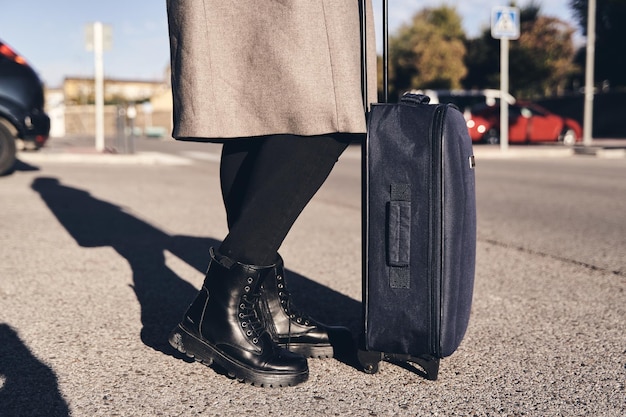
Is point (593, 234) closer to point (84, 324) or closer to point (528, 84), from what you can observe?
point (84, 324)

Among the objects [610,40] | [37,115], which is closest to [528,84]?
[610,40]

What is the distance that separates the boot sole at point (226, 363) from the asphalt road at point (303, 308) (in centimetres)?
3

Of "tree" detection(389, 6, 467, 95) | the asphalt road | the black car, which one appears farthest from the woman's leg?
"tree" detection(389, 6, 467, 95)

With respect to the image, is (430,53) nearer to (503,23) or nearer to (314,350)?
(503,23)

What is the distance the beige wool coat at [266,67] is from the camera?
1.66m

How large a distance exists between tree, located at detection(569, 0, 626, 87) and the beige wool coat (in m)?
28.7

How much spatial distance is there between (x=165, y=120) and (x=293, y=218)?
181 ft

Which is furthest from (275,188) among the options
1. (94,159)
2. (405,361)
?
(94,159)

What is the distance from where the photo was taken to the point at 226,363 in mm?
1759

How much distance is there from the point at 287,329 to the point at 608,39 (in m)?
29.7

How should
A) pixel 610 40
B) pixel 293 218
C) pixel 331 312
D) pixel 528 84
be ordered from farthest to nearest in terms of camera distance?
pixel 528 84 → pixel 610 40 → pixel 331 312 → pixel 293 218

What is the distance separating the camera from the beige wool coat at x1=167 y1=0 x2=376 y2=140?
1658 millimetres

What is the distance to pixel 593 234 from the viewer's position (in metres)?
4.44

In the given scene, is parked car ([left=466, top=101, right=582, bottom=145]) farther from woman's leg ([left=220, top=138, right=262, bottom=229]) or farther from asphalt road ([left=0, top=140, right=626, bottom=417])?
woman's leg ([left=220, top=138, right=262, bottom=229])
